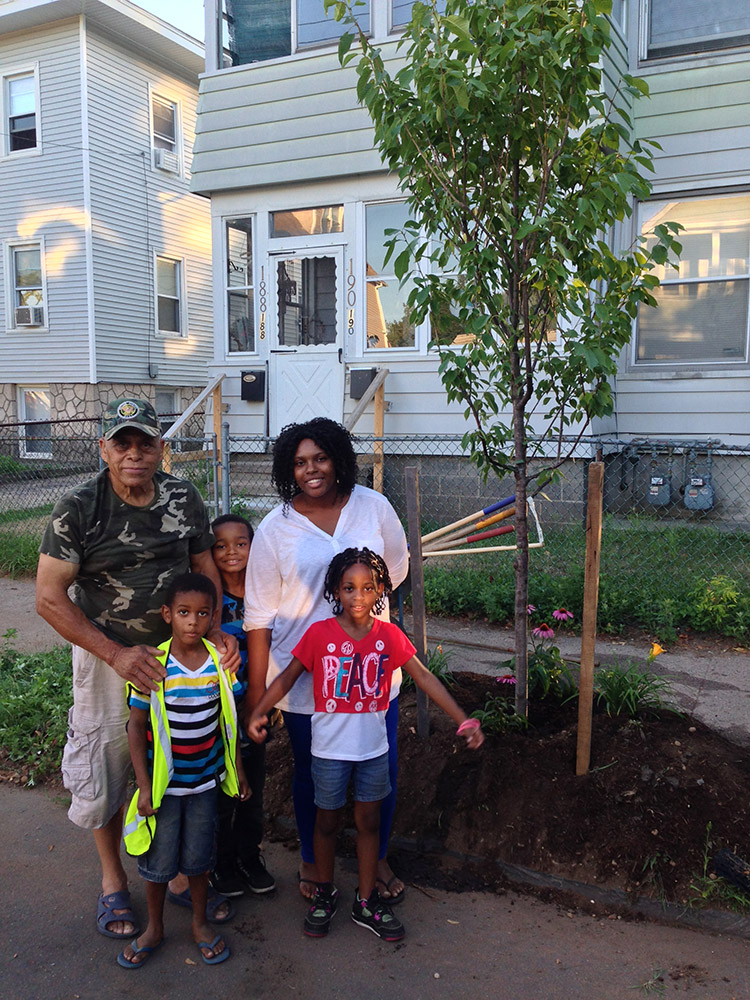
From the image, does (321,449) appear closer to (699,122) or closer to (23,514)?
(699,122)

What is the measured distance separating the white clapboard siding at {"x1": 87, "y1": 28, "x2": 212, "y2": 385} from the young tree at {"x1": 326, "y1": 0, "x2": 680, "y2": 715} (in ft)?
46.3

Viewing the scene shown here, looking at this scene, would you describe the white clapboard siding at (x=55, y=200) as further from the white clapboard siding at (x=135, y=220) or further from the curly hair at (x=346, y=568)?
the curly hair at (x=346, y=568)

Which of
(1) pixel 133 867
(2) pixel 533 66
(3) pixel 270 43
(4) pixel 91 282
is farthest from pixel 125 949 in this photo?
(4) pixel 91 282

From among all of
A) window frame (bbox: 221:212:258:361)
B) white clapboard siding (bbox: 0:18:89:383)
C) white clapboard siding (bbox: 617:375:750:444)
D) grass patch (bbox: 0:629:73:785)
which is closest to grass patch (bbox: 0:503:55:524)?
window frame (bbox: 221:212:258:361)

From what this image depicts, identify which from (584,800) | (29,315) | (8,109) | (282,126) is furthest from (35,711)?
(8,109)

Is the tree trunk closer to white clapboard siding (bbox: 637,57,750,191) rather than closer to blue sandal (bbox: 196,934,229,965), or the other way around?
blue sandal (bbox: 196,934,229,965)

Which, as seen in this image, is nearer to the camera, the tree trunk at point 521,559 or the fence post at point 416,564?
the tree trunk at point 521,559

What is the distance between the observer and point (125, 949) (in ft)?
9.41

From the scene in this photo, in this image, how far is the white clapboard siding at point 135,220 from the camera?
16438 mm

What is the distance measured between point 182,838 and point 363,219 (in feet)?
26.9

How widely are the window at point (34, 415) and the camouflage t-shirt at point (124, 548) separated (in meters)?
14.8

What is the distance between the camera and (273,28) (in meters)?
10.1

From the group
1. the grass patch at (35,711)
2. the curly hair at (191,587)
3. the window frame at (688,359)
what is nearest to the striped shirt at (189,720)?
the curly hair at (191,587)

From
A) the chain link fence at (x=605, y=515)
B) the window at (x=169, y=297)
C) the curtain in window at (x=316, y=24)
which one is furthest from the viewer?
the window at (x=169, y=297)
